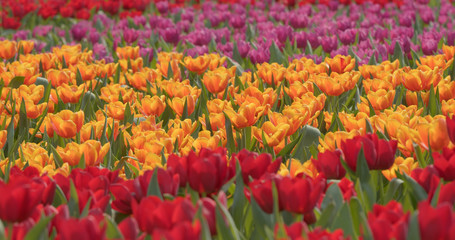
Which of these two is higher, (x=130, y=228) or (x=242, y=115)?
Answer: (x=130, y=228)

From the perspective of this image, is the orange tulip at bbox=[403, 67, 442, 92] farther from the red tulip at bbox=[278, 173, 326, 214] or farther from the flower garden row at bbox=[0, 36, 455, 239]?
the red tulip at bbox=[278, 173, 326, 214]

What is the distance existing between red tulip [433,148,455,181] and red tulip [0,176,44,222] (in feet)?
3.37

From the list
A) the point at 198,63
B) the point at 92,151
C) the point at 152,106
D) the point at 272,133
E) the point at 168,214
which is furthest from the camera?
the point at 198,63

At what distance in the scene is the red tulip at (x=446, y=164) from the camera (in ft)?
5.32

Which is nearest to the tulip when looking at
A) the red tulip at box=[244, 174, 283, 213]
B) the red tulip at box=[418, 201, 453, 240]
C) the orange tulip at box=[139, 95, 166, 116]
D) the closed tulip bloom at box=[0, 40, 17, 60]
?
the red tulip at box=[244, 174, 283, 213]

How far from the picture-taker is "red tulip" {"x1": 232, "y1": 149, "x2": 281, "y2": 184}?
1.69 m

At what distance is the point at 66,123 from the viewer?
237cm

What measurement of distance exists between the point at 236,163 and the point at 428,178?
1.71 ft

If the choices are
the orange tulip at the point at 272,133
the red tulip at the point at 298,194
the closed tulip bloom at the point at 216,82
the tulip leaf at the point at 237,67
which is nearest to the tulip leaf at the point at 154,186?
the red tulip at the point at 298,194

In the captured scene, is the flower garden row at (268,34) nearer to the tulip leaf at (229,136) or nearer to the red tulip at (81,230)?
the tulip leaf at (229,136)

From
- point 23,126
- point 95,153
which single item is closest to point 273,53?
point 23,126

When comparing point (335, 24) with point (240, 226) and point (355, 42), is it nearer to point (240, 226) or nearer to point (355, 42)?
point (355, 42)

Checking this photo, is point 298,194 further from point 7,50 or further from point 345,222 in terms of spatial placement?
point 7,50

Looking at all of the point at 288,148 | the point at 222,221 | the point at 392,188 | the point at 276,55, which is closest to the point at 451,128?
the point at 392,188
